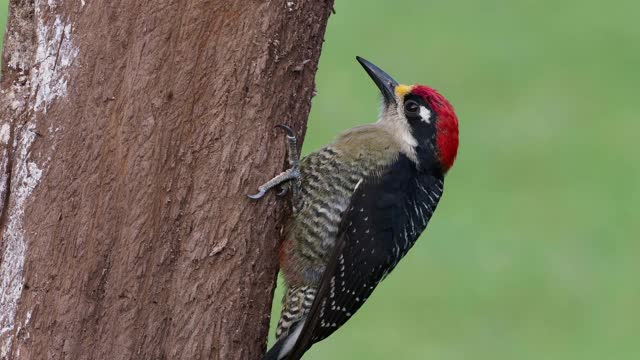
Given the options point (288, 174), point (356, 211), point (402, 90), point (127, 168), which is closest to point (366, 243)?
point (356, 211)

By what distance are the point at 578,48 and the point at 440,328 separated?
4795 millimetres

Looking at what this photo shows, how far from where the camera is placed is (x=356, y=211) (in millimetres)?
5773

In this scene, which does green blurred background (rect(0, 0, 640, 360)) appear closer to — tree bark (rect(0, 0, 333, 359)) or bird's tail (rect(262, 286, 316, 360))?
bird's tail (rect(262, 286, 316, 360))

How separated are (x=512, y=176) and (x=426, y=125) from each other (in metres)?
6.03

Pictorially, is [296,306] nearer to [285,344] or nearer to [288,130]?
[285,344]

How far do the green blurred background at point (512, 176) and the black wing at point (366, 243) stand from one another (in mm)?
4143

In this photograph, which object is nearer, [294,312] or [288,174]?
[288,174]

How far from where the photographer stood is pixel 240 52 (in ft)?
16.3

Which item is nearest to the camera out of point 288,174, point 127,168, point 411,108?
point 127,168

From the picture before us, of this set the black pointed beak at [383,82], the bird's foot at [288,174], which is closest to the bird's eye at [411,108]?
the black pointed beak at [383,82]

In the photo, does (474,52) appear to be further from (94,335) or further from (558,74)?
(94,335)

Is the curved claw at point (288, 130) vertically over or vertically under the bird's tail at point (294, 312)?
over

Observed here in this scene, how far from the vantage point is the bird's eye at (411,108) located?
5.99 m

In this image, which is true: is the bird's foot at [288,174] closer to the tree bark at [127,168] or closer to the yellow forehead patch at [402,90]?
the tree bark at [127,168]
